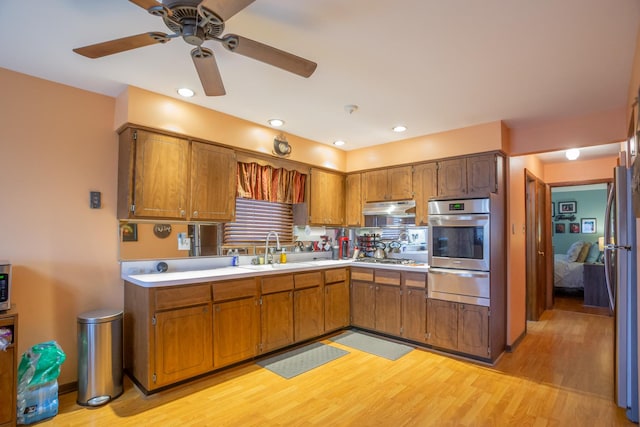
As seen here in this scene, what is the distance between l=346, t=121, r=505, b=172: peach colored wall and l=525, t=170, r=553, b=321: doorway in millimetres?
1399

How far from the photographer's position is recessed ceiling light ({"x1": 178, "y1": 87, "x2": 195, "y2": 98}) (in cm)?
291

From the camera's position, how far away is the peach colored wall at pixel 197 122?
290 cm

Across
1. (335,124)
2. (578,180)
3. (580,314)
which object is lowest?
(580,314)

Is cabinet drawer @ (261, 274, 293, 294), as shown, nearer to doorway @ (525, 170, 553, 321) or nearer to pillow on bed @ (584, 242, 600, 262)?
doorway @ (525, 170, 553, 321)

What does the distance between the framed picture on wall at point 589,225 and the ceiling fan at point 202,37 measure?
28.0 feet

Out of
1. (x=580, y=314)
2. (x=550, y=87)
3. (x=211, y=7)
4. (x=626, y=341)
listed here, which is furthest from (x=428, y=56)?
(x=580, y=314)

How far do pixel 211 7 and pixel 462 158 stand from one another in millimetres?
3191

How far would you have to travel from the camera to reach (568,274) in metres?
6.53

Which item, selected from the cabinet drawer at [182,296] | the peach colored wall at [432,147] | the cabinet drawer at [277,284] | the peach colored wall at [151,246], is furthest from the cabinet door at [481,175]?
the peach colored wall at [151,246]

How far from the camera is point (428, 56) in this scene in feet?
7.64

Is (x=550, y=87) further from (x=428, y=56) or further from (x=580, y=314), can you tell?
(x=580, y=314)

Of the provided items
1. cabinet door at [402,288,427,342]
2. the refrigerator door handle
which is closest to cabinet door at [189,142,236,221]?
cabinet door at [402,288,427,342]

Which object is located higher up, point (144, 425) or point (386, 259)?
point (386, 259)

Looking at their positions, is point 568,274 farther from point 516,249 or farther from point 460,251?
point 460,251
